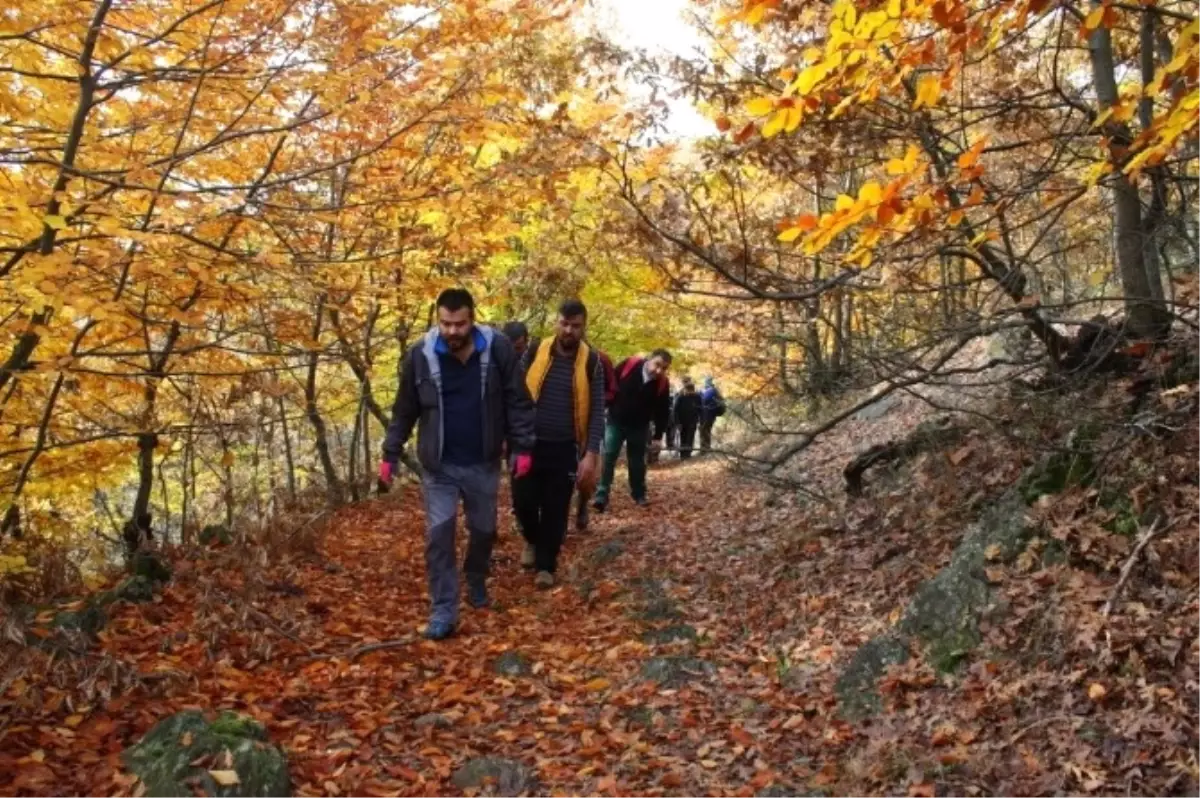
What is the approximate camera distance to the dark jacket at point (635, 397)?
979 centimetres

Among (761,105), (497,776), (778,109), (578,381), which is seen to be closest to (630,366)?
(578,381)

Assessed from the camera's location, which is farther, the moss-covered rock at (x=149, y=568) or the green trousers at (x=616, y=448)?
the green trousers at (x=616, y=448)

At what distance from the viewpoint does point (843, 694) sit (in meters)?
4.27

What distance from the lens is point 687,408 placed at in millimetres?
17109

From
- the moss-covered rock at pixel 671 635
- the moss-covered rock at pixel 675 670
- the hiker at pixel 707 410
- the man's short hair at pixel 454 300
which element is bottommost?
the moss-covered rock at pixel 675 670

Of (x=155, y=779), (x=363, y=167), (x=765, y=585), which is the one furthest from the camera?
(x=363, y=167)

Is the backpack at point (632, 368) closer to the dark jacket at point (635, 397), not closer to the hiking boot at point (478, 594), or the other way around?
the dark jacket at point (635, 397)

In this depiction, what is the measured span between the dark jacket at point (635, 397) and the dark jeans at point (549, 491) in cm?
288

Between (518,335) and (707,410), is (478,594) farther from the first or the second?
(707,410)

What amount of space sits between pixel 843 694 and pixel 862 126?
3765mm

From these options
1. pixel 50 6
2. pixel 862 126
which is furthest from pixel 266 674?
pixel 862 126

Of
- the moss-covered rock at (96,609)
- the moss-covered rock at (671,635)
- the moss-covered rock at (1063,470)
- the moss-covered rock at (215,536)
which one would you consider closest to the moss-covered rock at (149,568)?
the moss-covered rock at (96,609)

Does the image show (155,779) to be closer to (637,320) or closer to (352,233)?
(352,233)

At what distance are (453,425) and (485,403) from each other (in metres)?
0.25
